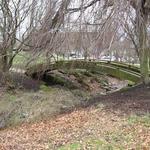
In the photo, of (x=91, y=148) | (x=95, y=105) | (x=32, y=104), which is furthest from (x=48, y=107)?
(x=91, y=148)

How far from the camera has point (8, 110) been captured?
39.1ft

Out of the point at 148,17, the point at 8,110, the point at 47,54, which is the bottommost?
the point at 8,110

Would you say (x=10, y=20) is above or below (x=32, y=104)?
above

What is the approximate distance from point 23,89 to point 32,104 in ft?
13.4

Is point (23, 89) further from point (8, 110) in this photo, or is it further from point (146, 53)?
point (146, 53)

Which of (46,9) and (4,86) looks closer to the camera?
(46,9)

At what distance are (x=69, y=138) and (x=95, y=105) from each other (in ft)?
9.65

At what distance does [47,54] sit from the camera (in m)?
10.2

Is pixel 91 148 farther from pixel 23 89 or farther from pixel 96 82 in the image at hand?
pixel 96 82

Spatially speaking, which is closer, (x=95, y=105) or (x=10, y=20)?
(x=95, y=105)

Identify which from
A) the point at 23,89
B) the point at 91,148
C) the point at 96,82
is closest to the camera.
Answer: the point at 91,148

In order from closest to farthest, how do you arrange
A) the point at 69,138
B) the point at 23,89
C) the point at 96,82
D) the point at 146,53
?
1. the point at 69,138
2. the point at 146,53
3. the point at 23,89
4. the point at 96,82

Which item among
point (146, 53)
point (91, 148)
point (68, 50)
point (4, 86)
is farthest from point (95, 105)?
point (4, 86)

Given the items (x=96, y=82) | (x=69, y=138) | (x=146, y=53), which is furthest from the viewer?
(x=96, y=82)
